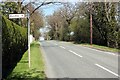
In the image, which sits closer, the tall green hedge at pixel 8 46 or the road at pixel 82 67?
the tall green hedge at pixel 8 46

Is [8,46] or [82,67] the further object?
[82,67]

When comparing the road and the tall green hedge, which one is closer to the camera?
the tall green hedge

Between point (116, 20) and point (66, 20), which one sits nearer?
point (116, 20)

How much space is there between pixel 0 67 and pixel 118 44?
118 feet

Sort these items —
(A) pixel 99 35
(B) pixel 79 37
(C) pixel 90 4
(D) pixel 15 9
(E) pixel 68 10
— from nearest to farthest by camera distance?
(D) pixel 15 9
(C) pixel 90 4
(A) pixel 99 35
(B) pixel 79 37
(E) pixel 68 10

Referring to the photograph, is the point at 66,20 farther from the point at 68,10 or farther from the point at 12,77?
the point at 12,77

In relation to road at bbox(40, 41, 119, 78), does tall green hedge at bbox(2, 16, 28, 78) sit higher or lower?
higher

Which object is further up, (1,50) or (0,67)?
(1,50)

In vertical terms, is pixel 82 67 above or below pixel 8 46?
below

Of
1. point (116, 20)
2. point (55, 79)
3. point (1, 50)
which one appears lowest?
point (55, 79)

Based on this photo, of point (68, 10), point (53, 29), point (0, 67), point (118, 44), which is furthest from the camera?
Result: point (53, 29)

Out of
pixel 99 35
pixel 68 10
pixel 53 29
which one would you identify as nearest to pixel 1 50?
pixel 99 35

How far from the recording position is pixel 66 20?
88.0m

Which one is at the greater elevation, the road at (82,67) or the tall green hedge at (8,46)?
the tall green hedge at (8,46)
